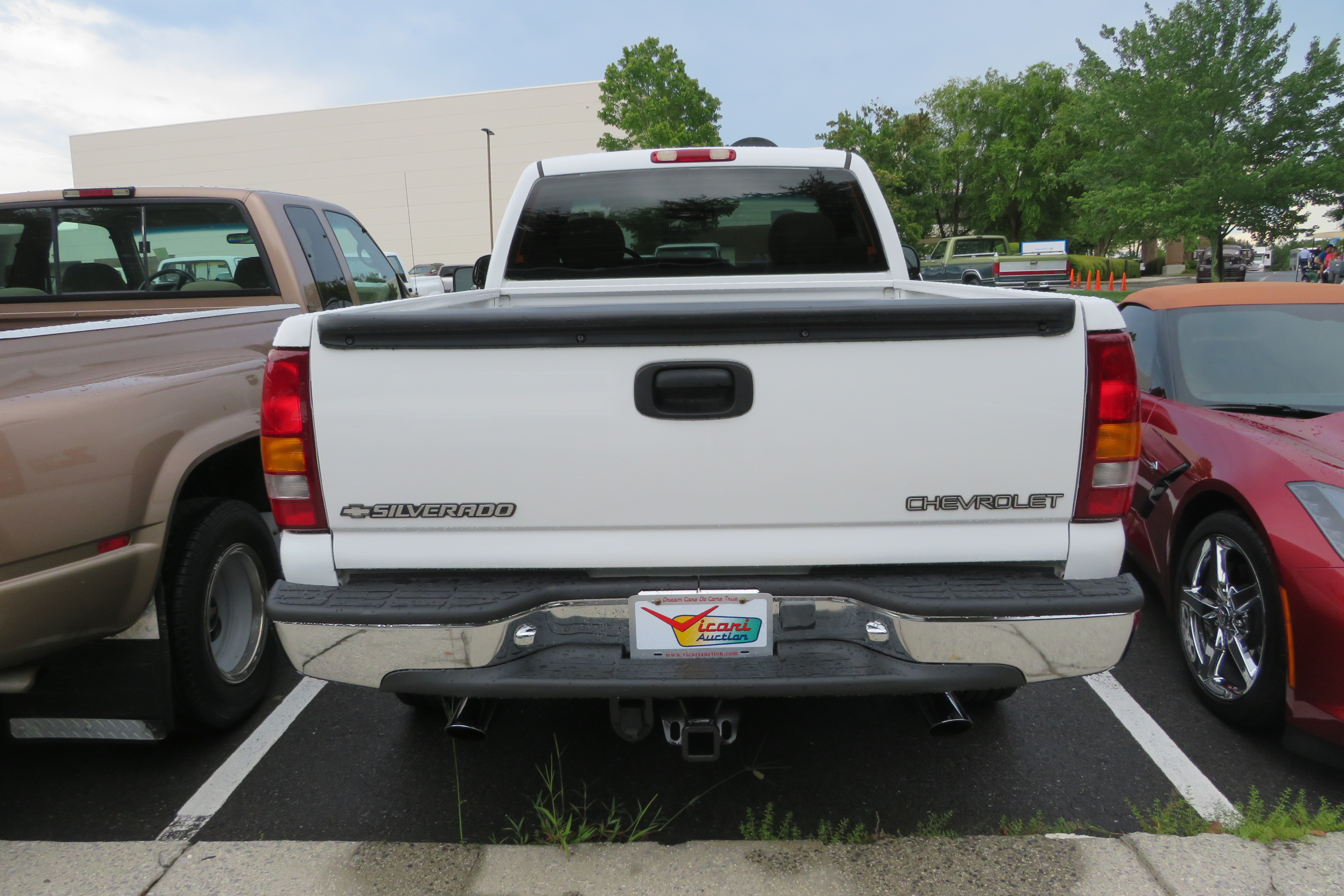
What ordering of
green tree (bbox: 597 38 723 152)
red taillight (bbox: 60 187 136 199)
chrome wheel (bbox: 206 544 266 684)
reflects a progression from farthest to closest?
green tree (bbox: 597 38 723 152)
red taillight (bbox: 60 187 136 199)
chrome wheel (bbox: 206 544 266 684)

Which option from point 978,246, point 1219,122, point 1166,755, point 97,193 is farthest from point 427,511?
point 978,246

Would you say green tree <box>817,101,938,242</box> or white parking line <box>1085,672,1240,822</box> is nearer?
white parking line <box>1085,672,1240,822</box>

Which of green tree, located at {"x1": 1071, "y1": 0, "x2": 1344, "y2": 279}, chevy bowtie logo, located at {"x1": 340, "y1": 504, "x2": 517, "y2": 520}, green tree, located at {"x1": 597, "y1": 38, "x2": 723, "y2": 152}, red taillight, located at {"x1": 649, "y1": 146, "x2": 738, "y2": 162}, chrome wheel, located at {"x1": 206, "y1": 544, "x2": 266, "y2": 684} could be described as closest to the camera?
chevy bowtie logo, located at {"x1": 340, "y1": 504, "x2": 517, "y2": 520}

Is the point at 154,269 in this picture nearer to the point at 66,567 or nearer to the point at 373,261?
the point at 373,261

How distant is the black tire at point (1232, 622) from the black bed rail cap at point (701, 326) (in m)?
1.65

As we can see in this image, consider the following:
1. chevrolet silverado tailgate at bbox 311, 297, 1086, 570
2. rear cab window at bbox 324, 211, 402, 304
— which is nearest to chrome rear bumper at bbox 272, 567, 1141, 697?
chevrolet silverado tailgate at bbox 311, 297, 1086, 570

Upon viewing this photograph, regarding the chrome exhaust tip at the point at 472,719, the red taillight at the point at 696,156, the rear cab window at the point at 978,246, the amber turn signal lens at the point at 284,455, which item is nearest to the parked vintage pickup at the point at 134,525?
the amber turn signal lens at the point at 284,455

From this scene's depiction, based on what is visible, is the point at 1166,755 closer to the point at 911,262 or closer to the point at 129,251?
the point at 911,262

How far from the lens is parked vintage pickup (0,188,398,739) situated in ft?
7.99

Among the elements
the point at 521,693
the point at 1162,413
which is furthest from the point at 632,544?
the point at 1162,413

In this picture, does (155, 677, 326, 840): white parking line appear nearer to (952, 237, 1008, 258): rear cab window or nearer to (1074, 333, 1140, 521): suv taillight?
(1074, 333, 1140, 521): suv taillight

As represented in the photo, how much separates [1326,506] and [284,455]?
10.9 ft

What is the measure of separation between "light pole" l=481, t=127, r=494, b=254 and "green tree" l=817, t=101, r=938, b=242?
70.9 feet

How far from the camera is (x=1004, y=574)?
7.59ft
